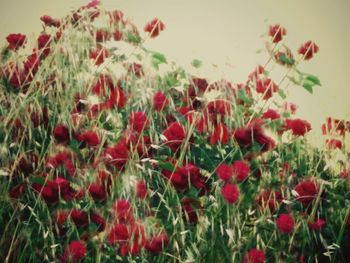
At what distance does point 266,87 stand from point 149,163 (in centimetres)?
51

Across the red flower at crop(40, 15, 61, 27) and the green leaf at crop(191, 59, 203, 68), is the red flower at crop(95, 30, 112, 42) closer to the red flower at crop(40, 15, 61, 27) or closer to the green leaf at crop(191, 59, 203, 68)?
the red flower at crop(40, 15, 61, 27)

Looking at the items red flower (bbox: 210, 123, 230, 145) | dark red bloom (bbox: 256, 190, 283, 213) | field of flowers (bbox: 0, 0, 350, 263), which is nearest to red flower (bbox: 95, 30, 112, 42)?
field of flowers (bbox: 0, 0, 350, 263)

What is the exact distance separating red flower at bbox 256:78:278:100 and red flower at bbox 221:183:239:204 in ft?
1.40

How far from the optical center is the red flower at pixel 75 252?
1.05 meters

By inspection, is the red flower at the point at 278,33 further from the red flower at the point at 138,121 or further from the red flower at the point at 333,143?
the red flower at the point at 138,121

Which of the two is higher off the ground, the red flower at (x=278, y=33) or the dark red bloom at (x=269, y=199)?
the red flower at (x=278, y=33)

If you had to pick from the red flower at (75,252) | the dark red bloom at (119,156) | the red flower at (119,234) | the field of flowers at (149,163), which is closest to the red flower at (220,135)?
the field of flowers at (149,163)

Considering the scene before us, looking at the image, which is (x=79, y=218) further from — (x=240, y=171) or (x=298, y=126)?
(x=298, y=126)

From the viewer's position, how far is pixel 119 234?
103 centimetres

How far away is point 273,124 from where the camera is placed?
1.31 metres

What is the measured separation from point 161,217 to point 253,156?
0.34m

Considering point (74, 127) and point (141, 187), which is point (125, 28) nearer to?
point (74, 127)

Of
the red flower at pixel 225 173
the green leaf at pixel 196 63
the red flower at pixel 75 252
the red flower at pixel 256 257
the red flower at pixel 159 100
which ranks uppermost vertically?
the green leaf at pixel 196 63

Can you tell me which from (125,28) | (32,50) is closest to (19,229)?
(32,50)
